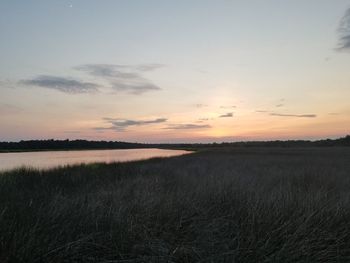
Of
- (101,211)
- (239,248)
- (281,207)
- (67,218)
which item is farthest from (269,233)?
(67,218)

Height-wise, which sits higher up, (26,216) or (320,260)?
(26,216)

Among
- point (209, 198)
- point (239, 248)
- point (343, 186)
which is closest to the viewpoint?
point (239, 248)

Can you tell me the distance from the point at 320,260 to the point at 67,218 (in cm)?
330

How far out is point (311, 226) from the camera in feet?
17.3

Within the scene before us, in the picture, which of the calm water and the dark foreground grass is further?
the calm water

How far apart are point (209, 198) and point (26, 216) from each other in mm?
3656

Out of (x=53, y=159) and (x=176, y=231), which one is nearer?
(x=176, y=231)

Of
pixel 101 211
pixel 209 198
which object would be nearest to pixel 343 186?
pixel 209 198

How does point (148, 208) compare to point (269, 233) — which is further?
point (148, 208)

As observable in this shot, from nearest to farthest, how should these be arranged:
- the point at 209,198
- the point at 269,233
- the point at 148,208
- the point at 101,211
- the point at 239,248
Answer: the point at 239,248
the point at 269,233
the point at 101,211
the point at 148,208
the point at 209,198

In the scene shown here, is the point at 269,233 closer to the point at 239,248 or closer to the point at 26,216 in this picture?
the point at 239,248

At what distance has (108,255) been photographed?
4.05 meters

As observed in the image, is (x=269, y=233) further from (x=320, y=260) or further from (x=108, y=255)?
(x=108, y=255)

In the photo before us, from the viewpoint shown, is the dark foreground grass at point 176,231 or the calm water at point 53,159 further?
the calm water at point 53,159
